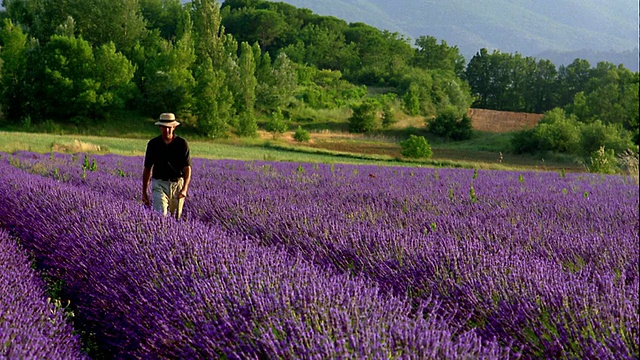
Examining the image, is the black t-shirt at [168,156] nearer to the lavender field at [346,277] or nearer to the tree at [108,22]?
the lavender field at [346,277]

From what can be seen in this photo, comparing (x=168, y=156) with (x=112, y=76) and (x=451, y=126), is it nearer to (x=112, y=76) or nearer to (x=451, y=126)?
(x=112, y=76)

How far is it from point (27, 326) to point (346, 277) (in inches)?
50.8

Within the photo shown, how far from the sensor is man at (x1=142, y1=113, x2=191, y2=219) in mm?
4535

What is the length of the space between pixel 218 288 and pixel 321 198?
3120mm

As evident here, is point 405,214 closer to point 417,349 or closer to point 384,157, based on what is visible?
point 417,349

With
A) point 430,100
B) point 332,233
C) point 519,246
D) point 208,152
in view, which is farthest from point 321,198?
point 430,100

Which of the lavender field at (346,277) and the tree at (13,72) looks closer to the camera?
the lavender field at (346,277)

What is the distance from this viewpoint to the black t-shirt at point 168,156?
454 centimetres

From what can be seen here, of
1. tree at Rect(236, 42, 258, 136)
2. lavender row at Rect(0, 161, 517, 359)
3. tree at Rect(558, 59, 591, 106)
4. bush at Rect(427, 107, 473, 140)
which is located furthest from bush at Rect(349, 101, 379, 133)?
lavender row at Rect(0, 161, 517, 359)

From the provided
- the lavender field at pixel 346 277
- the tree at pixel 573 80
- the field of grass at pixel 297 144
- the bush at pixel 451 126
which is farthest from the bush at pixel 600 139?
the tree at pixel 573 80

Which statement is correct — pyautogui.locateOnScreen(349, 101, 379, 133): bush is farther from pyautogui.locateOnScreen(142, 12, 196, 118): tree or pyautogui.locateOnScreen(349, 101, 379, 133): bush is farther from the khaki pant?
the khaki pant

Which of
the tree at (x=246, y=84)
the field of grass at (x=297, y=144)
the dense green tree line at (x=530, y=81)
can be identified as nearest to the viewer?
the field of grass at (x=297, y=144)

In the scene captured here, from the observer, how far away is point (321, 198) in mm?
5234

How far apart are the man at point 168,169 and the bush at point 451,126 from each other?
141 ft
